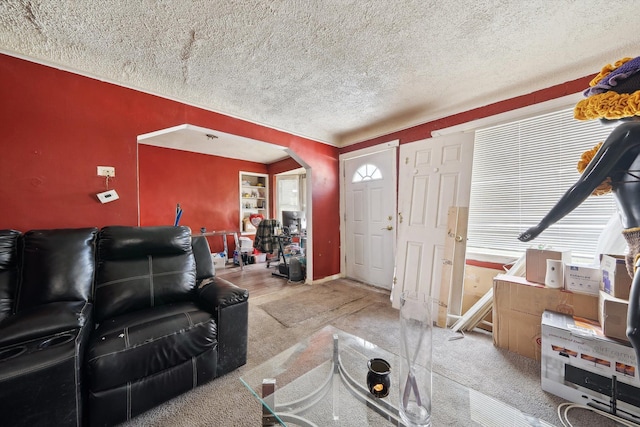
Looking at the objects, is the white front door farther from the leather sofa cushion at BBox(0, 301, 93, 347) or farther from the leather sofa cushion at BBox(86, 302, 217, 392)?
the leather sofa cushion at BBox(0, 301, 93, 347)

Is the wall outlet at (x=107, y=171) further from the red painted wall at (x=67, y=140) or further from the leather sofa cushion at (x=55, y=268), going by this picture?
the leather sofa cushion at (x=55, y=268)

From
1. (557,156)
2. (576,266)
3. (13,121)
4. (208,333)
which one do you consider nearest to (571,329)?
(576,266)

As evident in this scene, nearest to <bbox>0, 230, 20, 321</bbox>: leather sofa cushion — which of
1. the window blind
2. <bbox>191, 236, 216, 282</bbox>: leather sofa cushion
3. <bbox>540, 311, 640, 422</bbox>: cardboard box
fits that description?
<bbox>191, 236, 216, 282</bbox>: leather sofa cushion

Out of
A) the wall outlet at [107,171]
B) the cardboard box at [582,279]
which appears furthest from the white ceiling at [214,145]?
the cardboard box at [582,279]

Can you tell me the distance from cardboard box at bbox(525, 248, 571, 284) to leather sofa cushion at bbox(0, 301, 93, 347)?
3.08 meters

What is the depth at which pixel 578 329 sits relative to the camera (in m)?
1.45

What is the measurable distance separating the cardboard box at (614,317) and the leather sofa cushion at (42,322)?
2968mm

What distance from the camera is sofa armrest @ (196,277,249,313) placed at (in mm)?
1584

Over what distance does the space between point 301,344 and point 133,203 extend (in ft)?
6.53

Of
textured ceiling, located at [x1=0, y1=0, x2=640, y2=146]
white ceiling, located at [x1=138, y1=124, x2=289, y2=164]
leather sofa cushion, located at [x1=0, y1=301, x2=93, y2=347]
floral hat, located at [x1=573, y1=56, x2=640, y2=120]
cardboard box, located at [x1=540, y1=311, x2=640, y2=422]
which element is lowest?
cardboard box, located at [x1=540, y1=311, x2=640, y2=422]

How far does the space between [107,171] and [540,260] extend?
3.74m

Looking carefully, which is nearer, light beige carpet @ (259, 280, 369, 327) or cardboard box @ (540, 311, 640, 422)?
cardboard box @ (540, 311, 640, 422)

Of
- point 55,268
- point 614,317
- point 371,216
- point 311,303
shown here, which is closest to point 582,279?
point 614,317

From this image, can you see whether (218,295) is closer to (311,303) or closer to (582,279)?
(311,303)
